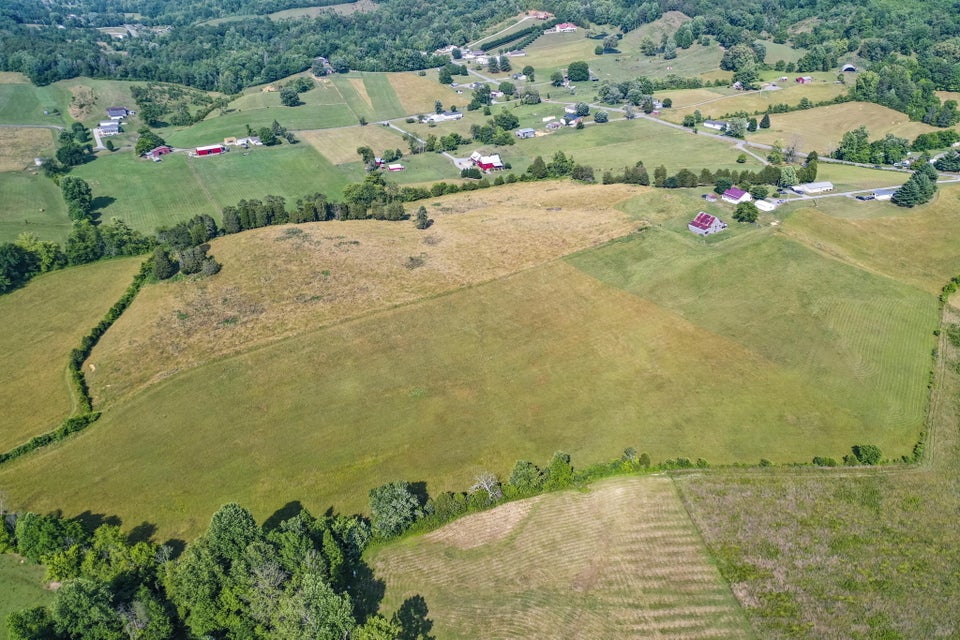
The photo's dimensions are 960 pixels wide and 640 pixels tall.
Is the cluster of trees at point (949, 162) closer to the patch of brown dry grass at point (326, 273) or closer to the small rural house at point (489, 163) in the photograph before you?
the patch of brown dry grass at point (326, 273)

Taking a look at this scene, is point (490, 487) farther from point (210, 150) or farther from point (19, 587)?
point (210, 150)

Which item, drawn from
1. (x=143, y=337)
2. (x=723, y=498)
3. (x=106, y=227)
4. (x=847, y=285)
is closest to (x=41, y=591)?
(x=143, y=337)

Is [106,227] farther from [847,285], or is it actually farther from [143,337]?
[847,285]

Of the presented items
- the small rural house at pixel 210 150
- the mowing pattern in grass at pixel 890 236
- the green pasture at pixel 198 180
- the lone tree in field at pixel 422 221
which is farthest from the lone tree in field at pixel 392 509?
the small rural house at pixel 210 150

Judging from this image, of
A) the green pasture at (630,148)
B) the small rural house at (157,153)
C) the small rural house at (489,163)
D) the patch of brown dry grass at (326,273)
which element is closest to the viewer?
the patch of brown dry grass at (326,273)

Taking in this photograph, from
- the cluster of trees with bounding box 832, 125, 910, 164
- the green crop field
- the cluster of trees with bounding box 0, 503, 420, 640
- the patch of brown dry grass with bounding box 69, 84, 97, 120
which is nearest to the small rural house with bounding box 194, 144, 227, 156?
the patch of brown dry grass with bounding box 69, 84, 97, 120

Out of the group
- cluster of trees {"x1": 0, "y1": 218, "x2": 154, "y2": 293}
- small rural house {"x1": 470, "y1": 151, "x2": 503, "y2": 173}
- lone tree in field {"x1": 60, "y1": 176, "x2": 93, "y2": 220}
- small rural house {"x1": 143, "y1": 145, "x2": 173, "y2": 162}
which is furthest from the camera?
small rural house {"x1": 143, "y1": 145, "x2": 173, "y2": 162}

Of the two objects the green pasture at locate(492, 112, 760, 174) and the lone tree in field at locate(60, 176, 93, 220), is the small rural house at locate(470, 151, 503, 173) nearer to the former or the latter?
the green pasture at locate(492, 112, 760, 174)
